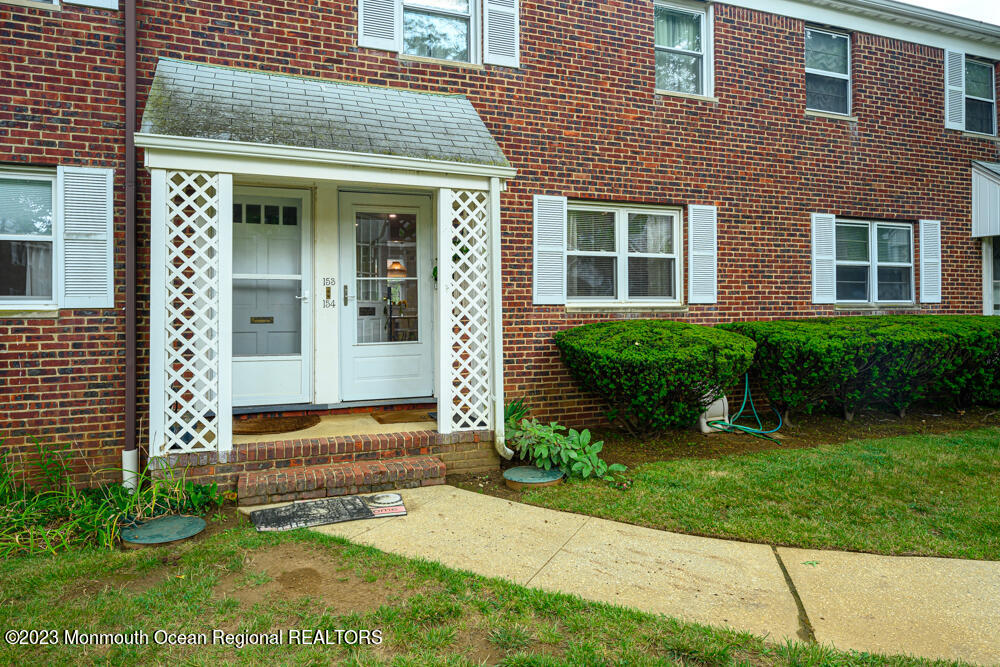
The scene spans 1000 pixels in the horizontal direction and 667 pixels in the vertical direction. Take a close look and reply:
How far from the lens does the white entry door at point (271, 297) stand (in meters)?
6.19

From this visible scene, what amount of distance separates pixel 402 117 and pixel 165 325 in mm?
2766

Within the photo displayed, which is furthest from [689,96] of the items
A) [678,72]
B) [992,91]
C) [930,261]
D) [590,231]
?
[992,91]

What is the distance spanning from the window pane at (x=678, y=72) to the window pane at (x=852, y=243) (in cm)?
285

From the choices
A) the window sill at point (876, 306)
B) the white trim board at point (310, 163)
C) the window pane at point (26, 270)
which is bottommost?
the window sill at point (876, 306)

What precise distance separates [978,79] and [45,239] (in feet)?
40.1

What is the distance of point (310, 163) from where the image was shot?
485 cm

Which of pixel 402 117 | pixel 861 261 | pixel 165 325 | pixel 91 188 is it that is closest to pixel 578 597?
pixel 165 325

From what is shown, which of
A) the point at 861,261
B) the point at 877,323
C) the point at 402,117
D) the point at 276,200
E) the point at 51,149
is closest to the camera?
the point at 51,149

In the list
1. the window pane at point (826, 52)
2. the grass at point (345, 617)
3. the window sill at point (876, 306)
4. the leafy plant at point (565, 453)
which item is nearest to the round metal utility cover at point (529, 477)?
the leafy plant at point (565, 453)

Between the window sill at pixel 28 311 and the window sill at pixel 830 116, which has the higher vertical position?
the window sill at pixel 830 116

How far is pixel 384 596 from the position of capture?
3.14m

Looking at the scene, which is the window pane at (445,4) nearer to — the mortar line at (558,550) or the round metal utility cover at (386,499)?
the round metal utility cover at (386,499)

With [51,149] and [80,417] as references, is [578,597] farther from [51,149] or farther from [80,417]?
[51,149]

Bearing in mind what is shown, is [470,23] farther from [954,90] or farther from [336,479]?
[954,90]
